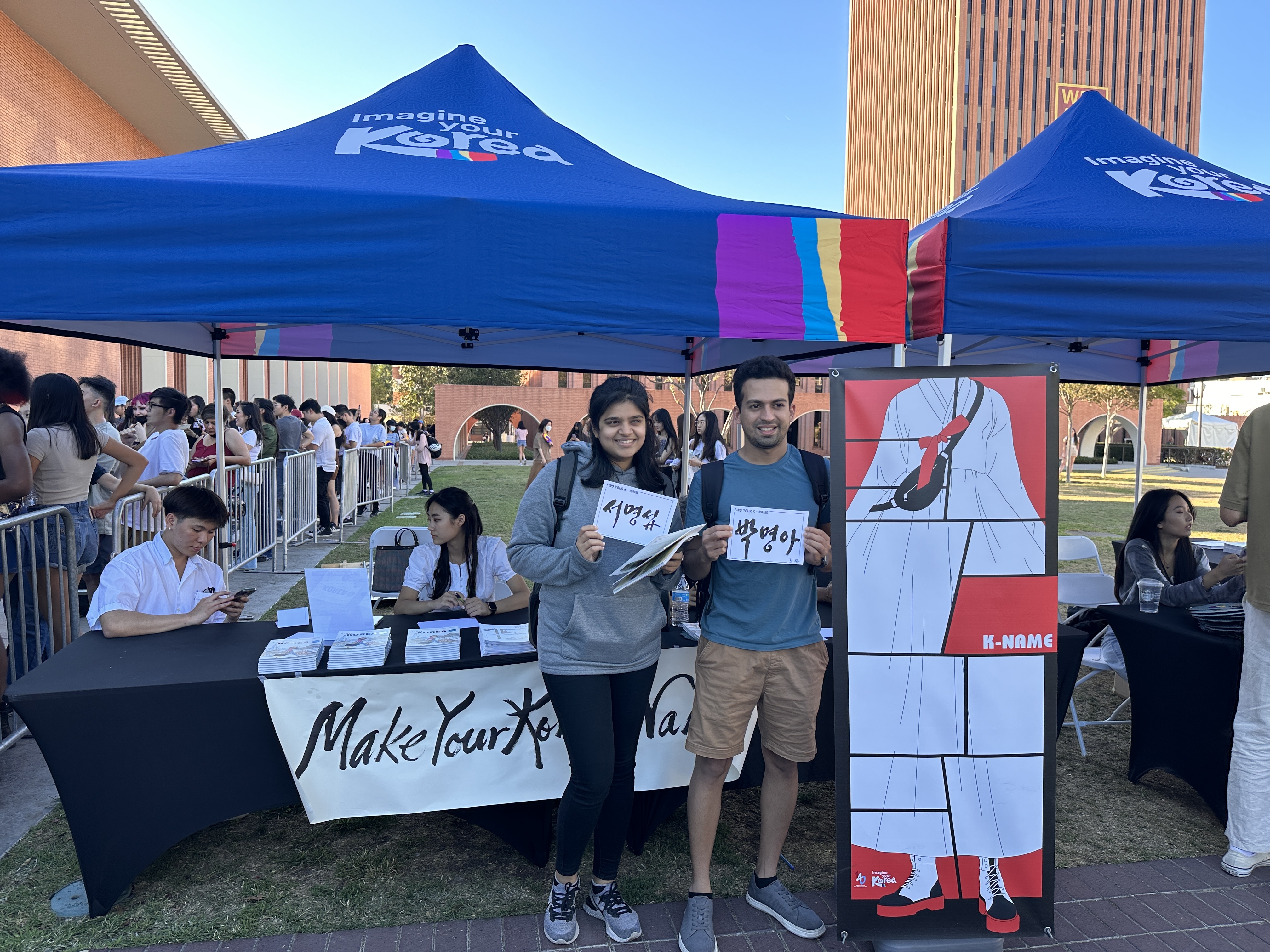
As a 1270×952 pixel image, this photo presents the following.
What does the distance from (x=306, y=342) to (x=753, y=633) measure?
4.05 metres

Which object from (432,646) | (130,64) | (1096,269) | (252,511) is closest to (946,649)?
(1096,269)

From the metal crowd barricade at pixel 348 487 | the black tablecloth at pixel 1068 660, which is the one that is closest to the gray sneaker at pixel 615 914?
the black tablecloth at pixel 1068 660

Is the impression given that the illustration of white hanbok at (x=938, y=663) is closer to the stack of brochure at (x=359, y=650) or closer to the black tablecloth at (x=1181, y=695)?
the black tablecloth at (x=1181, y=695)

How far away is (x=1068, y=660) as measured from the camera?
3295 millimetres

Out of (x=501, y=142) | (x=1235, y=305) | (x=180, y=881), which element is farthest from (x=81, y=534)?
(x=1235, y=305)

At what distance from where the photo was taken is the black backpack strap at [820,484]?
98.6 inches

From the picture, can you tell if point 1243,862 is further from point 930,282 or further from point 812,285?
point 812,285

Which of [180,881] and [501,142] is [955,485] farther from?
[180,881]

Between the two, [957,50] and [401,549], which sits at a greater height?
[957,50]

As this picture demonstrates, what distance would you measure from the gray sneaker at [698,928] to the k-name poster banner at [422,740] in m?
0.49

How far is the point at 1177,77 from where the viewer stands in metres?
55.7

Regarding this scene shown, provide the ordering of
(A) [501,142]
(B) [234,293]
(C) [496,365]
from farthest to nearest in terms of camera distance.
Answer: (C) [496,365]
(A) [501,142]
(B) [234,293]

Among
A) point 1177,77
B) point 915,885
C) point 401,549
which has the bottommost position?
point 915,885

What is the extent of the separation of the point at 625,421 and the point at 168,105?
16.6 metres
